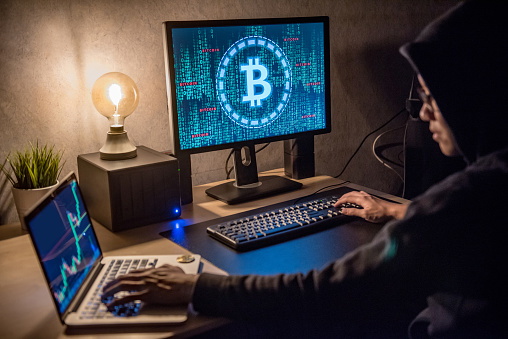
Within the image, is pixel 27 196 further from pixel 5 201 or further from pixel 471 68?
pixel 471 68

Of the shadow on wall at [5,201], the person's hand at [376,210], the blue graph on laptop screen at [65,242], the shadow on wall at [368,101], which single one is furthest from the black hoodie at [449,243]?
the shadow on wall at [368,101]

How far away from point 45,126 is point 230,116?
526mm

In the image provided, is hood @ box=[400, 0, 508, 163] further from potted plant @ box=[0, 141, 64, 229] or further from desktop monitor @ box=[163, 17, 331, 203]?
potted plant @ box=[0, 141, 64, 229]

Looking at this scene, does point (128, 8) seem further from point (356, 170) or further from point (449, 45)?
point (356, 170)

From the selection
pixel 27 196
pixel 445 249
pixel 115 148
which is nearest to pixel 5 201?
pixel 27 196

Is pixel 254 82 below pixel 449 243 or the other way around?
the other way around

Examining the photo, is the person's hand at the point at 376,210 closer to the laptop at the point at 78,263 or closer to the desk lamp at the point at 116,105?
the laptop at the point at 78,263

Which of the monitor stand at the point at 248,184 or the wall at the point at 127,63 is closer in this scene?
the wall at the point at 127,63

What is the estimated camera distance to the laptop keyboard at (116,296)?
1.00 m

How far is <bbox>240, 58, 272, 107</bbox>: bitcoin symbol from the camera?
161cm

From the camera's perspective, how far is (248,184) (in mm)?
1738

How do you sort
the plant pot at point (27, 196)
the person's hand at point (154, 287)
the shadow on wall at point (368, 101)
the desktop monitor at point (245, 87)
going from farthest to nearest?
1. the shadow on wall at point (368, 101)
2. the desktop monitor at point (245, 87)
3. the plant pot at point (27, 196)
4. the person's hand at point (154, 287)

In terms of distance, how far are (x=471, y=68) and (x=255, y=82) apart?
0.77 meters

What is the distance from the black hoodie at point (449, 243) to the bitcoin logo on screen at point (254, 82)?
25.9 inches
